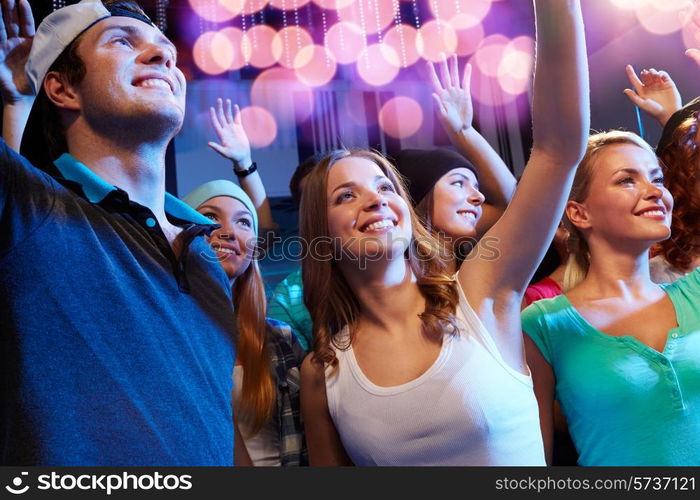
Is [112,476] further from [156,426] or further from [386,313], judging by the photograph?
[386,313]

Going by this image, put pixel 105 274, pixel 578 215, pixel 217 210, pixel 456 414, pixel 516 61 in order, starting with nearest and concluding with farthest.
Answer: pixel 105 274, pixel 456 414, pixel 578 215, pixel 217 210, pixel 516 61

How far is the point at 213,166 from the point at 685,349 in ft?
5.14

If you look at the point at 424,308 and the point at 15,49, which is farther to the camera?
the point at 424,308

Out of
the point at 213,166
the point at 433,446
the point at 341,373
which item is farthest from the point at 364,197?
the point at 213,166

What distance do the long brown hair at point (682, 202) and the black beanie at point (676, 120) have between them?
0.04 feet

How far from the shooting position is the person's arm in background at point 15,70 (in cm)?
92

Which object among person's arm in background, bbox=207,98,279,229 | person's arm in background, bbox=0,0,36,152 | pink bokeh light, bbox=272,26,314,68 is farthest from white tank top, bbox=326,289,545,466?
pink bokeh light, bbox=272,26,314,68

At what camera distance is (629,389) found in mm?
1047

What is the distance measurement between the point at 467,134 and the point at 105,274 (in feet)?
3.09

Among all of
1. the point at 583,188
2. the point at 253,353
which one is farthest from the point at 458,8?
the point at 253,353

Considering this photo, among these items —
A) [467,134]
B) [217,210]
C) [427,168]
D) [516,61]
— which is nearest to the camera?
[467,134]

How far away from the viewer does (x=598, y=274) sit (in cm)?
Answer: 123

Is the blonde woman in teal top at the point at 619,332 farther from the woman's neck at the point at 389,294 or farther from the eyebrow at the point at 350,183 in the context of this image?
the eyebrow at the point at 350,183

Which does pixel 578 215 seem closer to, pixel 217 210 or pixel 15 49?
pixel 217 210
